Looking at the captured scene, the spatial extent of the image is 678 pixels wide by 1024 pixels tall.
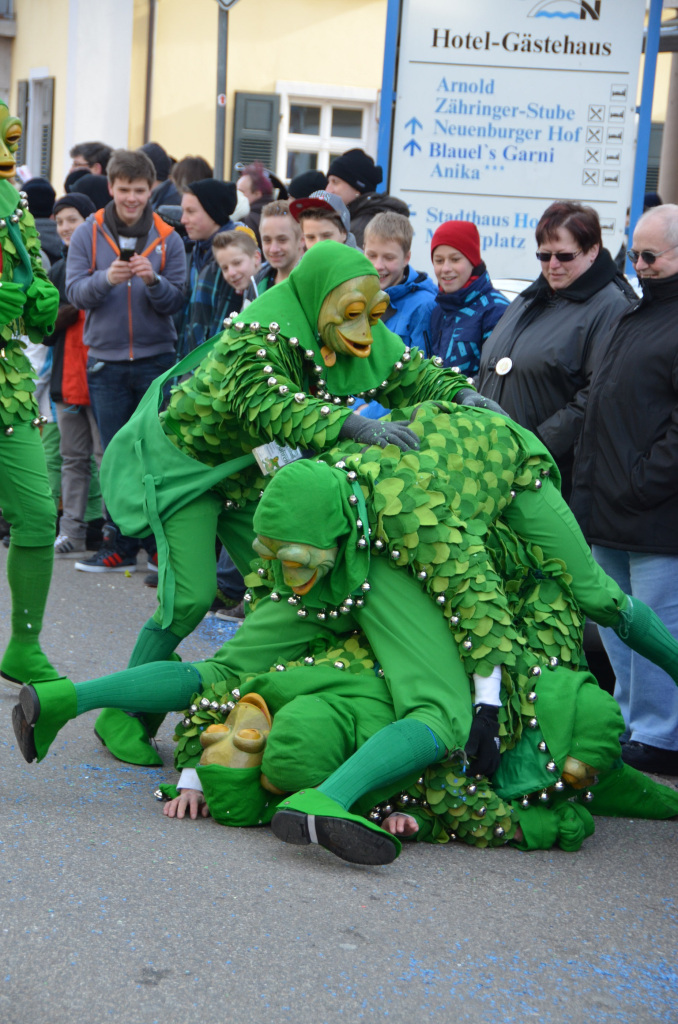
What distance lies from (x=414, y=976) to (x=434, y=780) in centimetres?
79

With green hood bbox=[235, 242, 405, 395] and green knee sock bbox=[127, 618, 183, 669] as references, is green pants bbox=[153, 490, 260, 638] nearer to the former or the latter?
green knee sock bbox=[127, 618, 183, 669]

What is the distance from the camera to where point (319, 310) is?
404 cm

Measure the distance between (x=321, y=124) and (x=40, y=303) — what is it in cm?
1493

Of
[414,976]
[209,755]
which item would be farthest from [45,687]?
[414,976]

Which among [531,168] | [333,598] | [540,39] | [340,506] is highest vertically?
[540,39]

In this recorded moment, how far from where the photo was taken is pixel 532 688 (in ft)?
12.0

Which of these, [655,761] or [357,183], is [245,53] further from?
[655,761]

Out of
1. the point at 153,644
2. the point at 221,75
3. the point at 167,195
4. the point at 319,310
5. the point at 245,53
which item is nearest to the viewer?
the point at 319,310

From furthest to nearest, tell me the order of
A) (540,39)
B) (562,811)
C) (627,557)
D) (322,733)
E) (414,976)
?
(540,39)
(627,557)
(562,811)
(322,733)
(414,976)

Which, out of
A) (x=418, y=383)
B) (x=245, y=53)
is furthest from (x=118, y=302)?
(x=245, y=53)

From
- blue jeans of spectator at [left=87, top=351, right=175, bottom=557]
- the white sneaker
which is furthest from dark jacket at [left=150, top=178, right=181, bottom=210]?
the white sneaker

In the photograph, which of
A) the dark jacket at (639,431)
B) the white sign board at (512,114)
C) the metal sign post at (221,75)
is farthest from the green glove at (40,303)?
the metal sign post at (221,75)

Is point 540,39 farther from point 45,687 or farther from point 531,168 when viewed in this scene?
point 45,687

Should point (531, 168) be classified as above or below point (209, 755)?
above
